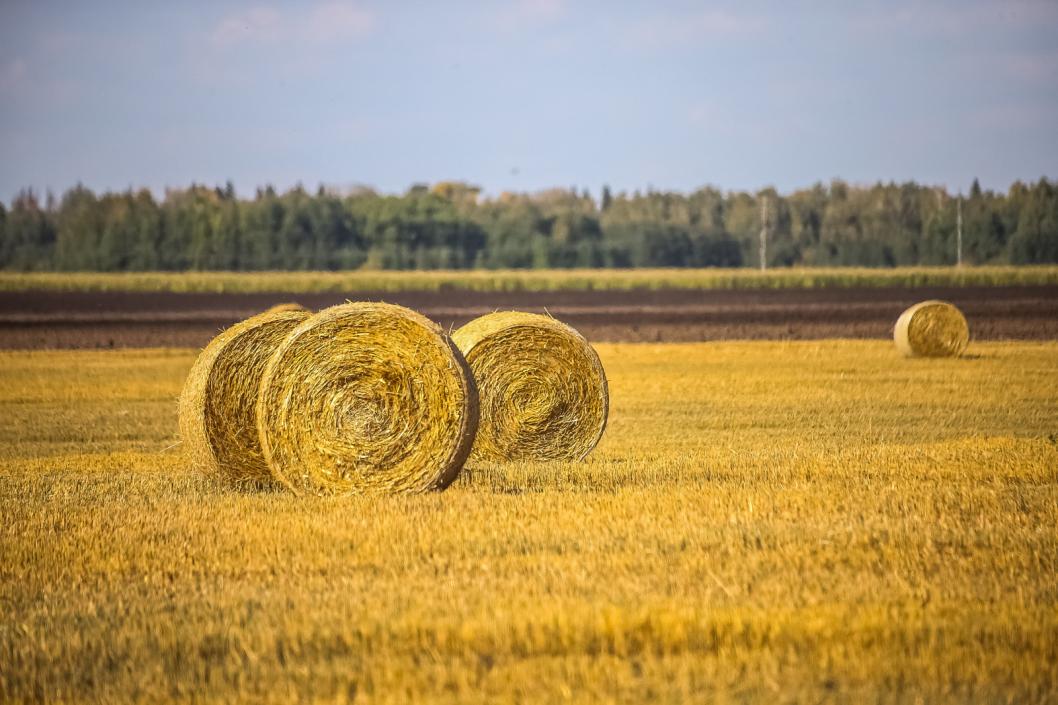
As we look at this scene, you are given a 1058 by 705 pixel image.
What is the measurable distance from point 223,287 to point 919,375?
5300 centimetres

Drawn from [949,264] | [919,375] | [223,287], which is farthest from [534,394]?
[949,264]

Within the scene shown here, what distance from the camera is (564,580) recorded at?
8930mm

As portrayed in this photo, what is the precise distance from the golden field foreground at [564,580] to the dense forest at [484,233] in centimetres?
8503

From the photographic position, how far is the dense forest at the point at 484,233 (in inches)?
3900

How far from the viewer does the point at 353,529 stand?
1056cm

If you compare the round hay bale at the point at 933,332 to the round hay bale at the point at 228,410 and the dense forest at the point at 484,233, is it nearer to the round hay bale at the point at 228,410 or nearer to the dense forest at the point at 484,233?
the round hay bale at the point at 228,410

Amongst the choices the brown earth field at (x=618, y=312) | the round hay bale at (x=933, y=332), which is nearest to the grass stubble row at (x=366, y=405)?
the round hay bale at (x=933, y=332)

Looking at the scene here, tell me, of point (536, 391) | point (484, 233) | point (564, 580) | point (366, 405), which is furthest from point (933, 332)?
point (484, 233)

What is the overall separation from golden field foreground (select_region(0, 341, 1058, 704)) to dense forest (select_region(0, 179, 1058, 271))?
85.0 m

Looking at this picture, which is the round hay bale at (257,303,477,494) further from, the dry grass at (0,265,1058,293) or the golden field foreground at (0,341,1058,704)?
the dry grass at (0,265,1058,293)

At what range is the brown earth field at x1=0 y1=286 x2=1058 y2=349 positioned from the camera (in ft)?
122

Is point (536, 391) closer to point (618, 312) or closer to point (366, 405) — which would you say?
point (366, 405)

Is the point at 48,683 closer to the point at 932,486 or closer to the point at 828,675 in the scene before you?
the point at 828,675

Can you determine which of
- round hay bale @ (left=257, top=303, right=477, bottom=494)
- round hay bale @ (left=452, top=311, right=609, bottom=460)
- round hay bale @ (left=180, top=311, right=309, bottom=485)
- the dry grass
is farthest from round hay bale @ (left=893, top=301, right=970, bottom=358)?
the dry grass
